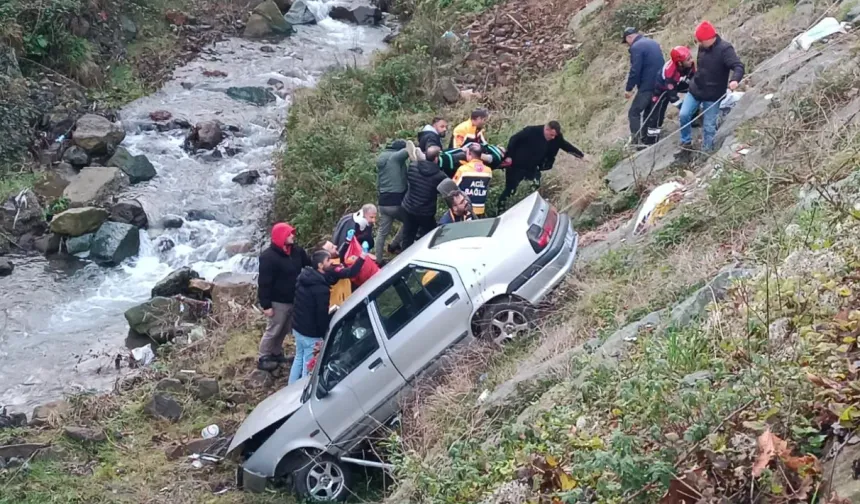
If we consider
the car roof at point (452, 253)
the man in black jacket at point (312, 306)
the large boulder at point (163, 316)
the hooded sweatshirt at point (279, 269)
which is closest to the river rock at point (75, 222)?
the large boulder at point (163, 316)

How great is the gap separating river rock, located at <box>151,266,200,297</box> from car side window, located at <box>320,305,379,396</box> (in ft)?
18.8

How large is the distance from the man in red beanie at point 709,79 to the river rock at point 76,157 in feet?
35.6

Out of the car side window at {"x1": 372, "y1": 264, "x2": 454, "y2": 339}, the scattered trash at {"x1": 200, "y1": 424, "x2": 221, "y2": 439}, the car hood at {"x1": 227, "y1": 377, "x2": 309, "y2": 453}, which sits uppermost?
the car side window at {"x1": 372, "y1": 264, "x2": 454, "y2": 339}

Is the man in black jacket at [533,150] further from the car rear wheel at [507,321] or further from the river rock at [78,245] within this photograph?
the river rock at [78,245]

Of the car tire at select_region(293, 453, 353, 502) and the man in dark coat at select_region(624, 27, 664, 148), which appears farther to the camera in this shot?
the man in dark coat at select_region(624, 27, 664, 148)

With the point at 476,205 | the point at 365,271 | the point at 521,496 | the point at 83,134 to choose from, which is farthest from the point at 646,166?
the point at 83,134

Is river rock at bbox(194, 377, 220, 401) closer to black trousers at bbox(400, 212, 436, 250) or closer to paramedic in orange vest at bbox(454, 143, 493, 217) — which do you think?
black trousers at bbox(400, 212, 436, 250)

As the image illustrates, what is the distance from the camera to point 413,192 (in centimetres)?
1010

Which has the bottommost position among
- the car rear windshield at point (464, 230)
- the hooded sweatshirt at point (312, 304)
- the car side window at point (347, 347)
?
the hooded sweatshirt at point (312, 304)

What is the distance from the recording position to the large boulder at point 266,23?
22484mm

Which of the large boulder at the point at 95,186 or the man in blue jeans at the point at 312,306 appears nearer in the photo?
the man in blue jeans at the point at 312,306

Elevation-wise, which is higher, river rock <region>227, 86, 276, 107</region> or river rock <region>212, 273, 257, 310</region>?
river rock <region>212, 273, 257, 310</region>

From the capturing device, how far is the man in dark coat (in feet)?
34.1

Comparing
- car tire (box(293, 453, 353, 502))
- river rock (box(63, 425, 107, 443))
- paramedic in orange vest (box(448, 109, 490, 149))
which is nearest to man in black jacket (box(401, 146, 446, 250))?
paramedic in orange vest (box(448, 109, 490, 149))
